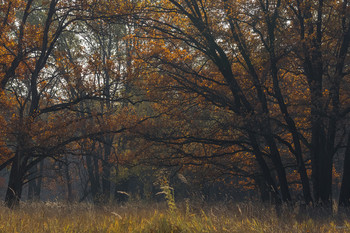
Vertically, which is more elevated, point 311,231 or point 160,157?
point 160,157

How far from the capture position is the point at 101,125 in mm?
13789

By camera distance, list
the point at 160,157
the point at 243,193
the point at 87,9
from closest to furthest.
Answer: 1. the point at 87,9
2. the point at 160,157
3. the point at 243,193

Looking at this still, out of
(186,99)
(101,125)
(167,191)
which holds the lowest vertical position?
(167,191)

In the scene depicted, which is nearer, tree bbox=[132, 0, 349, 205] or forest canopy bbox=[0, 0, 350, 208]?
tree bbox=[132, 0, 349, 205]

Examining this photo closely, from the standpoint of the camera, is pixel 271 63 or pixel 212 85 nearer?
pixel 271 63

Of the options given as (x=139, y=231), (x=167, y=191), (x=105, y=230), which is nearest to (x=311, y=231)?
(x=167, y=191)

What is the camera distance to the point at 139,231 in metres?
5.44

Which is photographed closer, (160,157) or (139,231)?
(139,231)

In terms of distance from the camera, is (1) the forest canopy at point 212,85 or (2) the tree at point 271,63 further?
(1) the forest canopy at point 212,85

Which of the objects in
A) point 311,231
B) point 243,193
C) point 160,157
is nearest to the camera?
point 311,231

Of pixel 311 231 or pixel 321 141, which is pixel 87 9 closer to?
pixel 321 141

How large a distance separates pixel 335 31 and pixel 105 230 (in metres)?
9.72

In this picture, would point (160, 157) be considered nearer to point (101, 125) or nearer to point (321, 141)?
point (101, 125)

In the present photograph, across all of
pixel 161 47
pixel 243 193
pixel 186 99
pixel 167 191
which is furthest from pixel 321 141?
pixel 243 193
